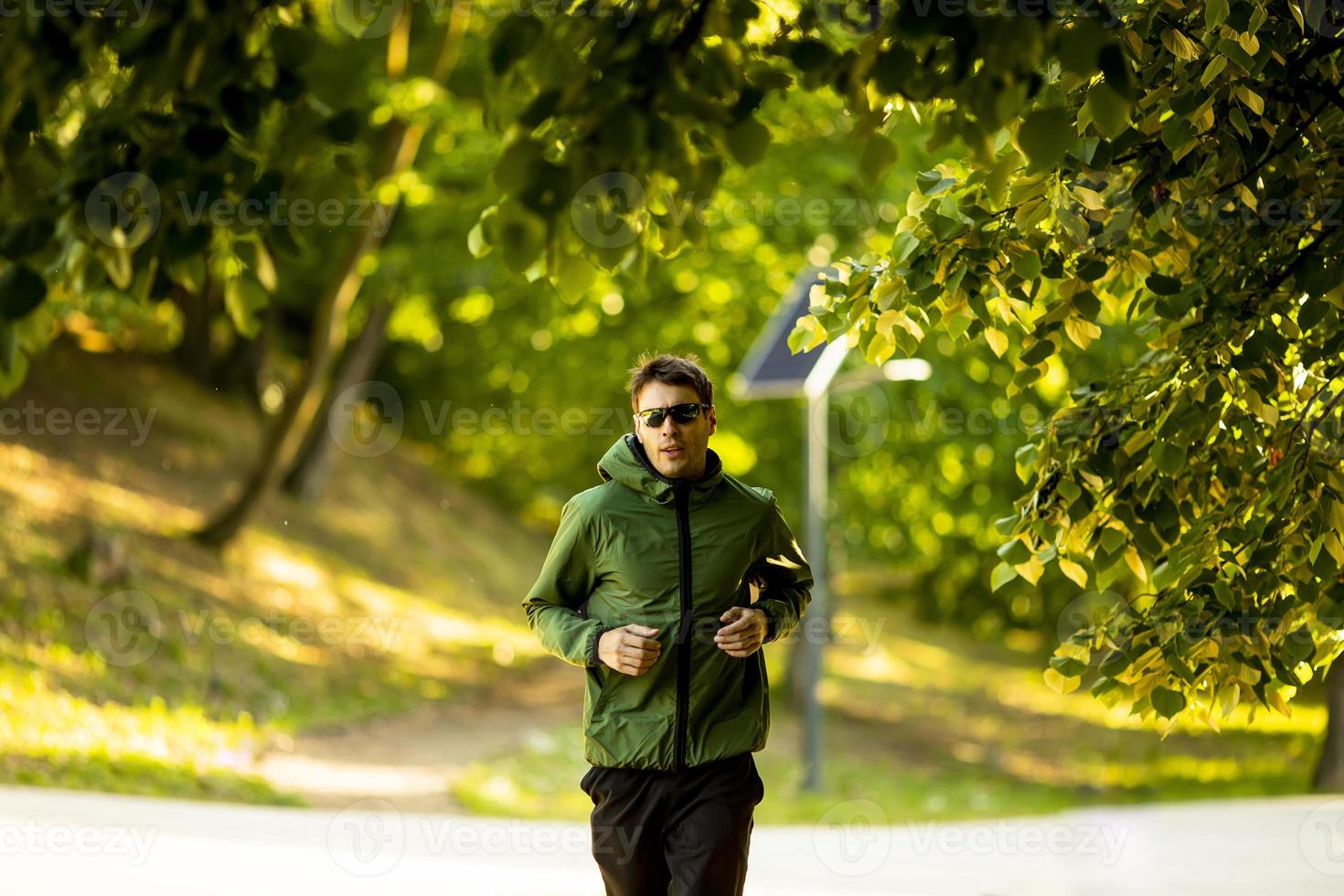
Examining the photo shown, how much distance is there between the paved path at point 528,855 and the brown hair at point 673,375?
3705mm

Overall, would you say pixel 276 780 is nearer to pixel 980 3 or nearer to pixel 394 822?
pixel 394 822

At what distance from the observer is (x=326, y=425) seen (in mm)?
20891

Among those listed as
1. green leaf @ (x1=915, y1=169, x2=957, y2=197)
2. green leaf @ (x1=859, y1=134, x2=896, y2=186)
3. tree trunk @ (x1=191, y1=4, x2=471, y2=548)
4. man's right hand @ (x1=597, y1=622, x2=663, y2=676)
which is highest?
tree trunk @ (x1=191, y1=4, x2=471, y2=548)

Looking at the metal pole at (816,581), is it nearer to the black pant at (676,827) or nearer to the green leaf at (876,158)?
the black pant at (676,827)

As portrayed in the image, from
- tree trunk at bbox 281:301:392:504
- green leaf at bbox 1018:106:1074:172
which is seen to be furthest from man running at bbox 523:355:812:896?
tree trunk at bbox 281:301:392:504

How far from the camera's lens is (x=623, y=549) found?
4.07m

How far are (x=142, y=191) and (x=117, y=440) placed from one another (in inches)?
627

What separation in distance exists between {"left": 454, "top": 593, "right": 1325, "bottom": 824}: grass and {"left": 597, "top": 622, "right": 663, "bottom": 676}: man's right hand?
8933 mm

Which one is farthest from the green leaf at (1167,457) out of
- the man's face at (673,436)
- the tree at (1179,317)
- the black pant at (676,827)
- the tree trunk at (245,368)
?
the tree trunk at (245,368)

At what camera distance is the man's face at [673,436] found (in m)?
4.05

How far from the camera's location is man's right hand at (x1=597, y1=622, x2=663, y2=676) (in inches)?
152

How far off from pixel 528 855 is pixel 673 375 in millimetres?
5187

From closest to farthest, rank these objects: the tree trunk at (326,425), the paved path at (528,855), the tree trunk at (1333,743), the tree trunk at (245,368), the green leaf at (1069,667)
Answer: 1. the green leaf at (1069,667)
2. the paved path at (528,855)
3. the tree trunk at (1333,743)
4. the tree trunk at (326,425)
5. the tree trunk at (245,368)

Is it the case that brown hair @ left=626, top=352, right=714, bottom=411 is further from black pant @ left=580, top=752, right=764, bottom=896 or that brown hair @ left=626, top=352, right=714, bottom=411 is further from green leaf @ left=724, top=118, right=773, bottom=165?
green leaf @ left=724, top=118, right=773, bottom=165
